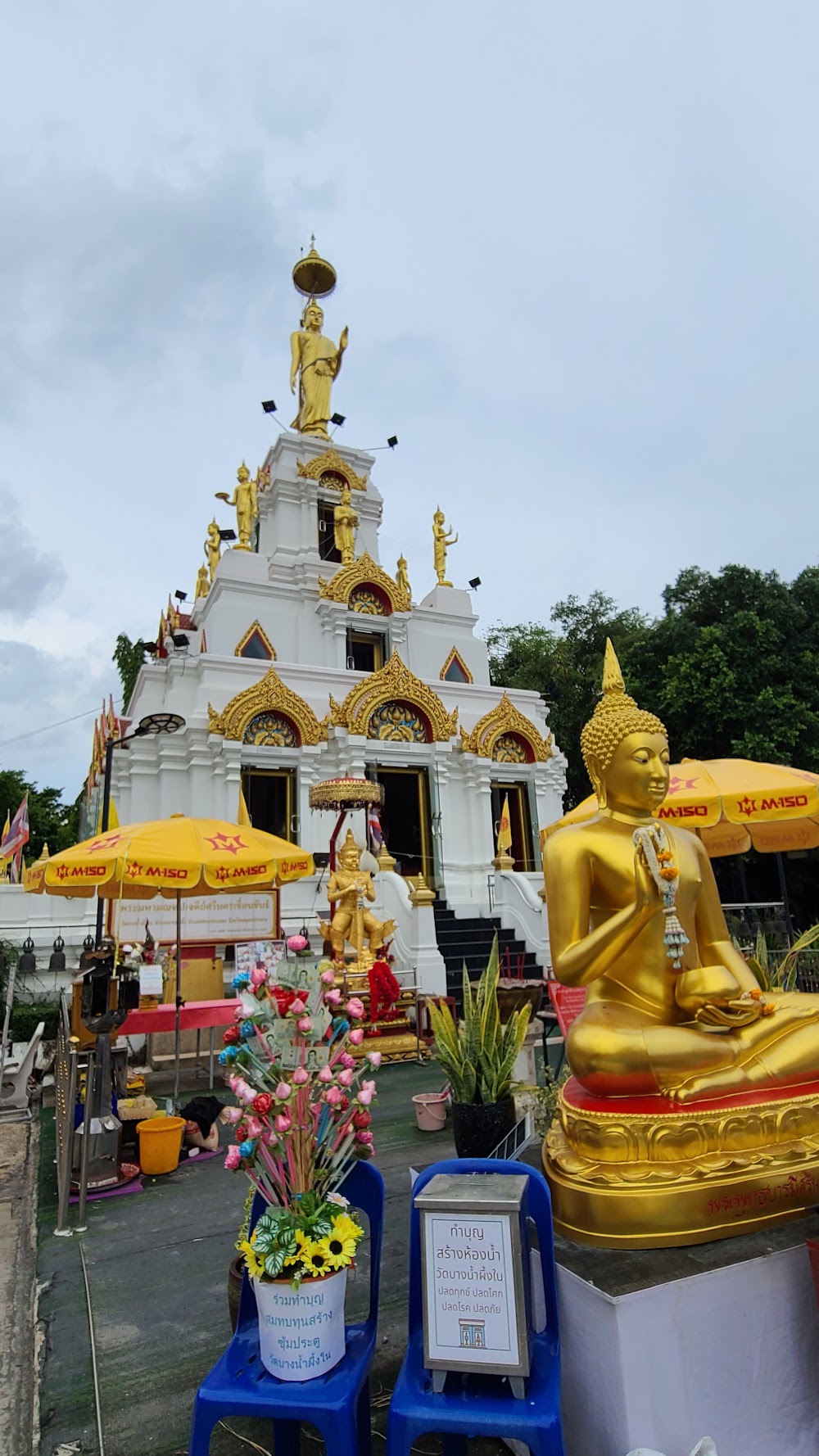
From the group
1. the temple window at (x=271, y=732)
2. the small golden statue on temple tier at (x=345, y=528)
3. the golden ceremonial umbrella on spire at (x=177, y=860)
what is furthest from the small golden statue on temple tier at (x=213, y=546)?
the golden ceremonial umbrella on spire at (x=177, y=860)

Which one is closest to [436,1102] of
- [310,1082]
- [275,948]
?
[275,948]

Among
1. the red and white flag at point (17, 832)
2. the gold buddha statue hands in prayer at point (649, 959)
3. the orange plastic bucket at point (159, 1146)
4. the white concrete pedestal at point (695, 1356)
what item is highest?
the red and white flag at point (17, 832)

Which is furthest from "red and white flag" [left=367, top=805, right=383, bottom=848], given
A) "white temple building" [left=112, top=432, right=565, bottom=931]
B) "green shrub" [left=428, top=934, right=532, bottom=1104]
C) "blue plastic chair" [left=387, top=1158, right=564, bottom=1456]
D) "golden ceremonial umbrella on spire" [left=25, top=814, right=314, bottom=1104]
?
"blue plastic chair" [left=387, top=1158, right=564, bottom=1456]

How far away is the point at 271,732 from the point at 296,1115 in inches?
455

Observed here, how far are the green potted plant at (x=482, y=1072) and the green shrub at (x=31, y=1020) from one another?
7.57 meters

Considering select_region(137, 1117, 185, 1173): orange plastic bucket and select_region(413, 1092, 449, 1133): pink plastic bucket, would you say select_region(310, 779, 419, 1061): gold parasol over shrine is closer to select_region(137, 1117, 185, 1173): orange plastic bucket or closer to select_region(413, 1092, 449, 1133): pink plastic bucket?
select_region(413, 1092, 449, 1133): pink plastic bucket

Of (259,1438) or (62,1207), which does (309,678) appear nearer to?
(62,1207)

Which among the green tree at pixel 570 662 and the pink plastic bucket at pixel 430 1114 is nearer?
the pink plastic bucket at pixel 430 1114

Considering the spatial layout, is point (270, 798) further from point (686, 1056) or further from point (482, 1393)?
point (482, 1393)

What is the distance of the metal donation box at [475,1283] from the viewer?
6.59 ft

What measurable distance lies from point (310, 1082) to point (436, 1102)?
414 centimetres

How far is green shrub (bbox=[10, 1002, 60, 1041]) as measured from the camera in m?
9.62

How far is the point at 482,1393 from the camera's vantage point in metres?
2.04

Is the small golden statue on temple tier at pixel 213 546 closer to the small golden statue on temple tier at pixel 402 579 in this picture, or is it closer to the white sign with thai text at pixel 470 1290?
the small golden statue on temple tier at pixel 402 579
